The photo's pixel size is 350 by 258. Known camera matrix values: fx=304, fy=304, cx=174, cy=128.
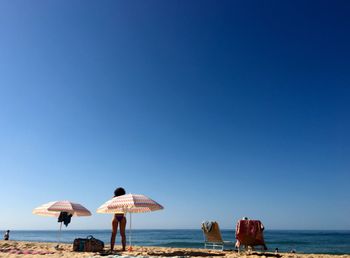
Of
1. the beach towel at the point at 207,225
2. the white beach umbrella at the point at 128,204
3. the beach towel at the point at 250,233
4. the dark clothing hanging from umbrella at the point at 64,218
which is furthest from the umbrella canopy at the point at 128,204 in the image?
the beach towel at the point at 207,225

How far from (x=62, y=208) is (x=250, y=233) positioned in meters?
6.65

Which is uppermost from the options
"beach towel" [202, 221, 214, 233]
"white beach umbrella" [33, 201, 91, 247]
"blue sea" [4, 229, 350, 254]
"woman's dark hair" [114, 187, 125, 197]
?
"woman's dark hair" [114, 187, 125, 197]

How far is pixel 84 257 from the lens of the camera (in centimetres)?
773

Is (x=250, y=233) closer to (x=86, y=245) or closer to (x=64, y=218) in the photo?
(x=86, y=245)

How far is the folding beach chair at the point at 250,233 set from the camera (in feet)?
32.1

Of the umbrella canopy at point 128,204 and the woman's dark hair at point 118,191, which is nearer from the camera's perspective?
the umbrella canopy at point 128,204

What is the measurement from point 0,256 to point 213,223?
784cm

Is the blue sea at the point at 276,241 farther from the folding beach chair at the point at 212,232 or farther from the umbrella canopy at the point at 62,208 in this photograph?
the umbrella canopy at the point at 62,208

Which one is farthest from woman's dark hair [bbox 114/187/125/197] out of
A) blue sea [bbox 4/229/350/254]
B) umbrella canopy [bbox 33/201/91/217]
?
blue sea [bbox 4/229/350/254]

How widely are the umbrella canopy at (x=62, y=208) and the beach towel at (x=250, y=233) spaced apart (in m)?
5.87

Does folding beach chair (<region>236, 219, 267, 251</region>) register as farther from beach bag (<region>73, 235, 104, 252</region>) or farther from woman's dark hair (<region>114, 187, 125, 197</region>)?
beach bag (<region>73, 235, 104, 252</region>)

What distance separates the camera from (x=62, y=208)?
11031 mm

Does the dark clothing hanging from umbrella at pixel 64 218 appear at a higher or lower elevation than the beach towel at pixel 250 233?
higher

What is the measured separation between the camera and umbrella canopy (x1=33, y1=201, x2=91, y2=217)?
430 inches
